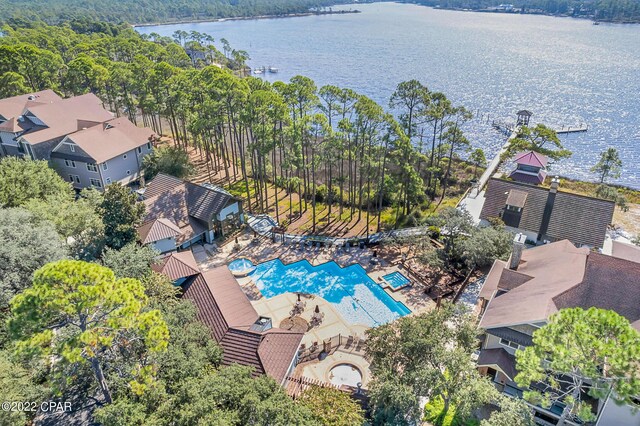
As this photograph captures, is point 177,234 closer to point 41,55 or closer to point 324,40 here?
point 41,55

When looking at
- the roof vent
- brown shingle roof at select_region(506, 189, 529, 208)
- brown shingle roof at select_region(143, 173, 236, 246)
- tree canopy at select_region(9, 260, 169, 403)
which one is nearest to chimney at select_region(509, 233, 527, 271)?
brown shingle roof at select_region(506, 189, 529, 208)

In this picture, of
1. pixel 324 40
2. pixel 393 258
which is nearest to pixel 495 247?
pixel 393 258

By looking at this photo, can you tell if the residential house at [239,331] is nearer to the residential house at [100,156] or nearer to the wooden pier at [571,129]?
the residential house at [100,156]

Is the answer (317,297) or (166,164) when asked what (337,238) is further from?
(166,164)

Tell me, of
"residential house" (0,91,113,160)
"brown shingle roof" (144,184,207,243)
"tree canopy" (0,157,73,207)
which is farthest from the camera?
"residential house" (0,91,113,160)

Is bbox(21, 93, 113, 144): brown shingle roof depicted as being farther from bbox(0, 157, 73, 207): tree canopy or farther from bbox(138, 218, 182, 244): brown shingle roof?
bbox(138, 218, 182, 244): brown shingle roof

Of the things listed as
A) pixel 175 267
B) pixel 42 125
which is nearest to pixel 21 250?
pixel 175 267

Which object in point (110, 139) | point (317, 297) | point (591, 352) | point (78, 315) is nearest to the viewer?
point (591, 352)
